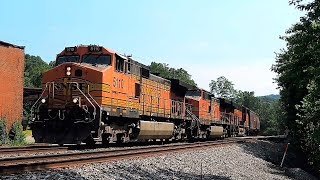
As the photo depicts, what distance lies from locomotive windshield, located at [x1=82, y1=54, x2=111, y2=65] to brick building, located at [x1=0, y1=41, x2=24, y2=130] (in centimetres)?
848

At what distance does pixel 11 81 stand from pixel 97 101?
1045 cm

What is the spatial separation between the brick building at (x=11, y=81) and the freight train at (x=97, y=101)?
7.31 metres

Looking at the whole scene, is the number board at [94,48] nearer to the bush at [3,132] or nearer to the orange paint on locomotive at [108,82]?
the orange paint on locomotive at [108,82]

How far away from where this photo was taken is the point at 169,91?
24062 millimetres

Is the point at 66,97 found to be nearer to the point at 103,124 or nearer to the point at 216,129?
the point at 103,124

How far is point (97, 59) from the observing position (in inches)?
663

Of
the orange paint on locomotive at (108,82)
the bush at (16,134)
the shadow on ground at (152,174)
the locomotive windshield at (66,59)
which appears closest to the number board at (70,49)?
the orange paint on locomotive at (108,82)

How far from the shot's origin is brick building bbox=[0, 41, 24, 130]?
2295cm

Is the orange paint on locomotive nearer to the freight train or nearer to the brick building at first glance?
the freight train

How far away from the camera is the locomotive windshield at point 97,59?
54.5 feet

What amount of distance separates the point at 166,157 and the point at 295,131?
2567 centimetres

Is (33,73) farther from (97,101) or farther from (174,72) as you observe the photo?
(97,101)

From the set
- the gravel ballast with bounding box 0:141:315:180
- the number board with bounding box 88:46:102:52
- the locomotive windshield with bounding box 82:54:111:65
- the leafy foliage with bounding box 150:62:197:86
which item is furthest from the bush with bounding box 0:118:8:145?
the leafy foliage with bounding box 150:62:197:86

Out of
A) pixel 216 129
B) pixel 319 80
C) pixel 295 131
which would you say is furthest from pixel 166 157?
pixel 295 131
